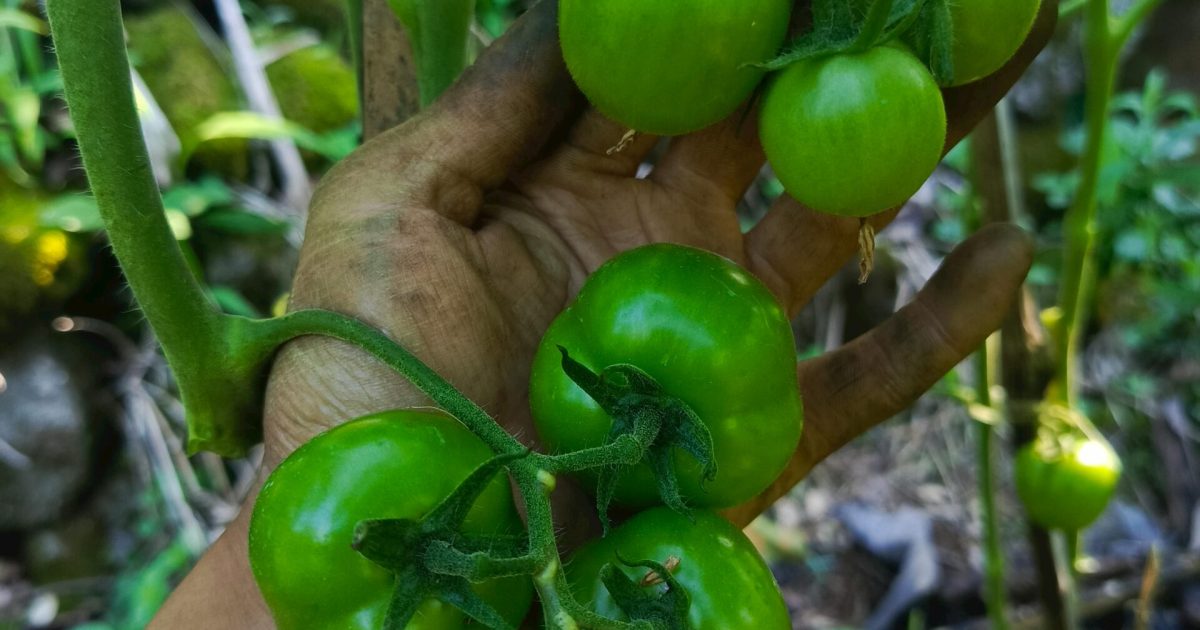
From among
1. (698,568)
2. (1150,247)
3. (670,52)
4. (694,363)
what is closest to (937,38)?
(670,52)

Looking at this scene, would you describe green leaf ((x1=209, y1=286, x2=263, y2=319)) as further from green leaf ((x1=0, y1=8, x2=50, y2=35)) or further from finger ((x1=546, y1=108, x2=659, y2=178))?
finger ((x1=546, y1=108, x2=659, y2=178))

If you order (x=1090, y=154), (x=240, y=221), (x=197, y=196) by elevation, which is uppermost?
(x=1090, y=154)

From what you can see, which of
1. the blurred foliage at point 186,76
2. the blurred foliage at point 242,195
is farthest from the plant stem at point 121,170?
the blurred foliage at point 186,76

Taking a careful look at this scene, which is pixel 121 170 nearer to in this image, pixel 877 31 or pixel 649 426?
pixel 649 426

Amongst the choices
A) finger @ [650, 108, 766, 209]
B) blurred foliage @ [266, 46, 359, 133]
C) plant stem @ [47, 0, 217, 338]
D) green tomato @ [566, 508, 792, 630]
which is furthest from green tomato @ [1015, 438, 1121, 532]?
blurred foliage @ [266, 46, 359, 133]

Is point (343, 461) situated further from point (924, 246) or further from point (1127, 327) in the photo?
point (1127, 327)

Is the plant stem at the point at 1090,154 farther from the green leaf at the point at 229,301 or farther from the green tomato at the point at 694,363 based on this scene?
the green leaf at the point at 229,301

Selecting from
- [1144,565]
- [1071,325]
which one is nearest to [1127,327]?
[1144,565]
